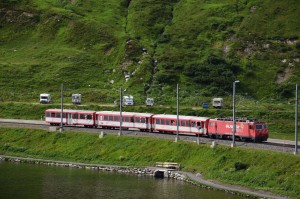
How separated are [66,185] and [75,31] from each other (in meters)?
106

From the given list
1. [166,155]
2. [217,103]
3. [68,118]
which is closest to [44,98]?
[68,118]

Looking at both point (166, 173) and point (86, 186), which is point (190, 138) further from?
point (86, 186)

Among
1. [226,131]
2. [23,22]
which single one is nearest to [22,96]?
[23,22]

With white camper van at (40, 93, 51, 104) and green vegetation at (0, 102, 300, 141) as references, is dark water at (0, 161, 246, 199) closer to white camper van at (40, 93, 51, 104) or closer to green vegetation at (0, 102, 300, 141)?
green vegetation at (0, 102, 300, 141)

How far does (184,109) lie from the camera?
112m

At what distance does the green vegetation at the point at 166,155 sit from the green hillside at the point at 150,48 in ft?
119

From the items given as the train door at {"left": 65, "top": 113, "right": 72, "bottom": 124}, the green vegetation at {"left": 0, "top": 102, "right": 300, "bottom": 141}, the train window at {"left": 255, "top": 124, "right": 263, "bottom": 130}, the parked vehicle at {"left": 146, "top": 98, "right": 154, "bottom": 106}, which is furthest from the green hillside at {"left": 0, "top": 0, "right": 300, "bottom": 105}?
the train window at {"left": 255, "top": 124, "right": 263, "bottom": 130}

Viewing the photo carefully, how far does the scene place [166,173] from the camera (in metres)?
73.2

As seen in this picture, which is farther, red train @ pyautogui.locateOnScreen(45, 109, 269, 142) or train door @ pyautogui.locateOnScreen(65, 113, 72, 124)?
train door @ pyautogui.locateOnScreen(65, 113, 72, 124)

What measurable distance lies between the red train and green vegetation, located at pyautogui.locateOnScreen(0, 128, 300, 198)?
307 inches

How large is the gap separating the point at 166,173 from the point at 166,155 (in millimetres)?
6252

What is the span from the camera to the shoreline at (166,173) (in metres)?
61.6

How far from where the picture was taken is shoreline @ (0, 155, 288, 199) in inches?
2426

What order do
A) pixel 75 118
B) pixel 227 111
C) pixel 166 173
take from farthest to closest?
pixel 227 111, pixel 75 118, pixel 166 173
